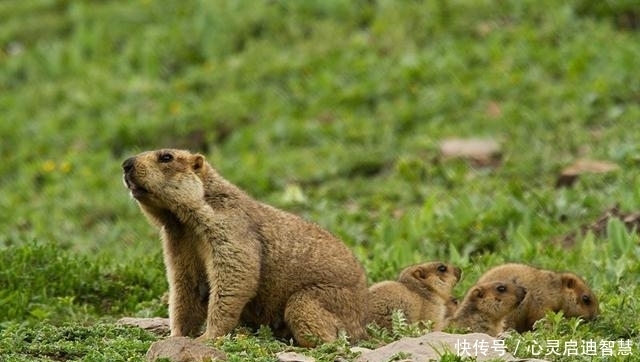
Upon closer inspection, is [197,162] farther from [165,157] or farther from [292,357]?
[292,357]

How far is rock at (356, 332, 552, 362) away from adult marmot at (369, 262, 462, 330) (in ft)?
2.97

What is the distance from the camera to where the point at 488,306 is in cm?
966

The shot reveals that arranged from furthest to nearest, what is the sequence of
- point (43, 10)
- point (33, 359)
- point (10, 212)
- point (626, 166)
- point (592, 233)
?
point (43, 10) < point (10, 212) < point (626, 166) < point (592, 233) < point (33, 359)

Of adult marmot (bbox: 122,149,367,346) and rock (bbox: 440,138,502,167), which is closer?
adult marmot (bbox: 122,149,367,346)

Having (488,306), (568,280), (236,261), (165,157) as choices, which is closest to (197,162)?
(165,157)

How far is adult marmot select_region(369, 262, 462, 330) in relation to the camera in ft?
30.7

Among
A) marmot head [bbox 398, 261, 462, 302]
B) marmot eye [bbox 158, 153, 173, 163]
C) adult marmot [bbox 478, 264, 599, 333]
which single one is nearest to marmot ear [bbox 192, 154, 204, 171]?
marmot eye [bbox 158, 153, 173, 163]

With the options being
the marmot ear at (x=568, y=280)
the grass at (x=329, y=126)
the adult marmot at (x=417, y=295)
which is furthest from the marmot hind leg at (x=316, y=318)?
the marmot ear at (x=568, y=280)

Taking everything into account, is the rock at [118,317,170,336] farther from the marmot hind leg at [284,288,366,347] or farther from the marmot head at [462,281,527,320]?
the marmot head at [462,281,527,320]

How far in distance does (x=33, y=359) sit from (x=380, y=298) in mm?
2273

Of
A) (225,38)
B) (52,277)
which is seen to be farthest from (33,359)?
(225,38)

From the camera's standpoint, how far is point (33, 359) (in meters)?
8.22

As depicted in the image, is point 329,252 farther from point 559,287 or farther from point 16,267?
point 16,267

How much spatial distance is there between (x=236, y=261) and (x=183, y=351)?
1.00 metres
